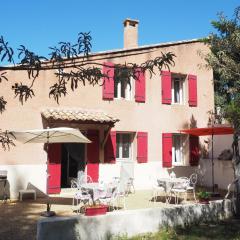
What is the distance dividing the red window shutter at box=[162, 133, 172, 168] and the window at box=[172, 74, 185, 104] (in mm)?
2040

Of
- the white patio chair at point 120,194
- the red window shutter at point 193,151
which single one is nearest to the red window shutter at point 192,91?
the red window shutter at point 193,151

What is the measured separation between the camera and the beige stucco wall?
41.7 feet

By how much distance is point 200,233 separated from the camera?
314 inches

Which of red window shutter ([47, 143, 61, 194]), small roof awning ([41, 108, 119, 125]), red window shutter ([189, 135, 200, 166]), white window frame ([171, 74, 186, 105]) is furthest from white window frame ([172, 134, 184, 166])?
red window shutter ([47, 143, 61, 194])

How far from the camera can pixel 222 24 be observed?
42.6ft

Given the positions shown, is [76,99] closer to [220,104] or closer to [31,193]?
[31,193]

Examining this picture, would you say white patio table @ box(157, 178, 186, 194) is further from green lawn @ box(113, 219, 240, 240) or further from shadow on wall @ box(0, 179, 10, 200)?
shadow on wall @ box(0, 179, 10, 200)

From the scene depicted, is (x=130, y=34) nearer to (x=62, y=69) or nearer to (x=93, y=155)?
(x=93, y=155)

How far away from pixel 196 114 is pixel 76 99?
6240 mm

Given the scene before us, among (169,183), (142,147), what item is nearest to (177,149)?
(142,147)

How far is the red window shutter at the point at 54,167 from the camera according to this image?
13000mm

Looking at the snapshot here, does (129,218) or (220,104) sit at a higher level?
(220,104)

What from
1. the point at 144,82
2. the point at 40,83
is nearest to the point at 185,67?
the point at 144,82

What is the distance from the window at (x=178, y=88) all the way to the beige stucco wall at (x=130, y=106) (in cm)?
26
